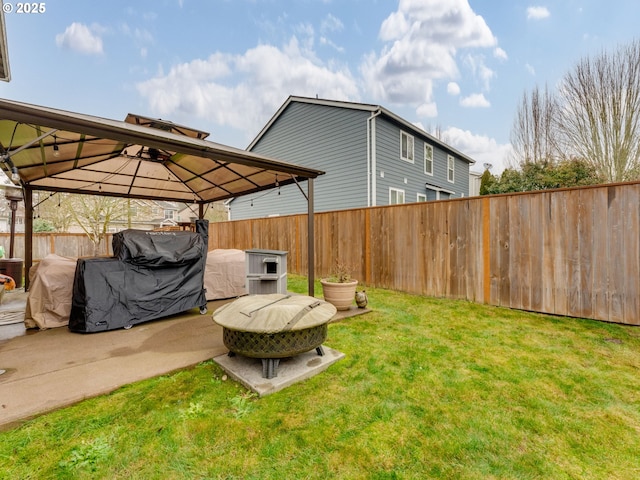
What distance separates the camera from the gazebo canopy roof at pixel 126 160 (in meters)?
2.65

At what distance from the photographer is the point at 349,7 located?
8352 millimetres

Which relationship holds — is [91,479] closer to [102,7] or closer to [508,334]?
[508,334]

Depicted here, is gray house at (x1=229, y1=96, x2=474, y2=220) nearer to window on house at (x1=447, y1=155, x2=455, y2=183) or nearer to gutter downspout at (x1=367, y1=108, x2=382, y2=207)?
gutter downspout at (x1=367, y1=108, x2=382, y2=207)

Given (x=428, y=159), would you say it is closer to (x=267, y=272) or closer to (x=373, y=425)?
(x=267, y=272)

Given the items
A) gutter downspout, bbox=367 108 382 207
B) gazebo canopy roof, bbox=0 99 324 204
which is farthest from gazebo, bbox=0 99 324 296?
gutter downspout, bbox=367 108 382 207

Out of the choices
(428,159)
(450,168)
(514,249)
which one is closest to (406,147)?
(428,159)

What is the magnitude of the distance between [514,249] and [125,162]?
714 cm

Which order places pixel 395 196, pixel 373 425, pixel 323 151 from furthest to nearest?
pixel 323 151 → pixel 395 196 → pixel 373 425

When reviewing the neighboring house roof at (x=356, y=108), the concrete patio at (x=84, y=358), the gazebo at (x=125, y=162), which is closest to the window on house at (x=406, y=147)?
the neighboring house roof at (x=356, y=108)

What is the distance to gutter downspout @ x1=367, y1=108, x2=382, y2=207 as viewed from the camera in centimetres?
950

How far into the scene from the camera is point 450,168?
14344mm

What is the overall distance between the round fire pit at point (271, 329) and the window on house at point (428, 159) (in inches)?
454

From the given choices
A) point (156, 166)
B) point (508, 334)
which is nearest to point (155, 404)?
point (508, 334)

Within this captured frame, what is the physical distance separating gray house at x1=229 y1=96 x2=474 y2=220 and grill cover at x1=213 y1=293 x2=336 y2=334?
7.26 metres
